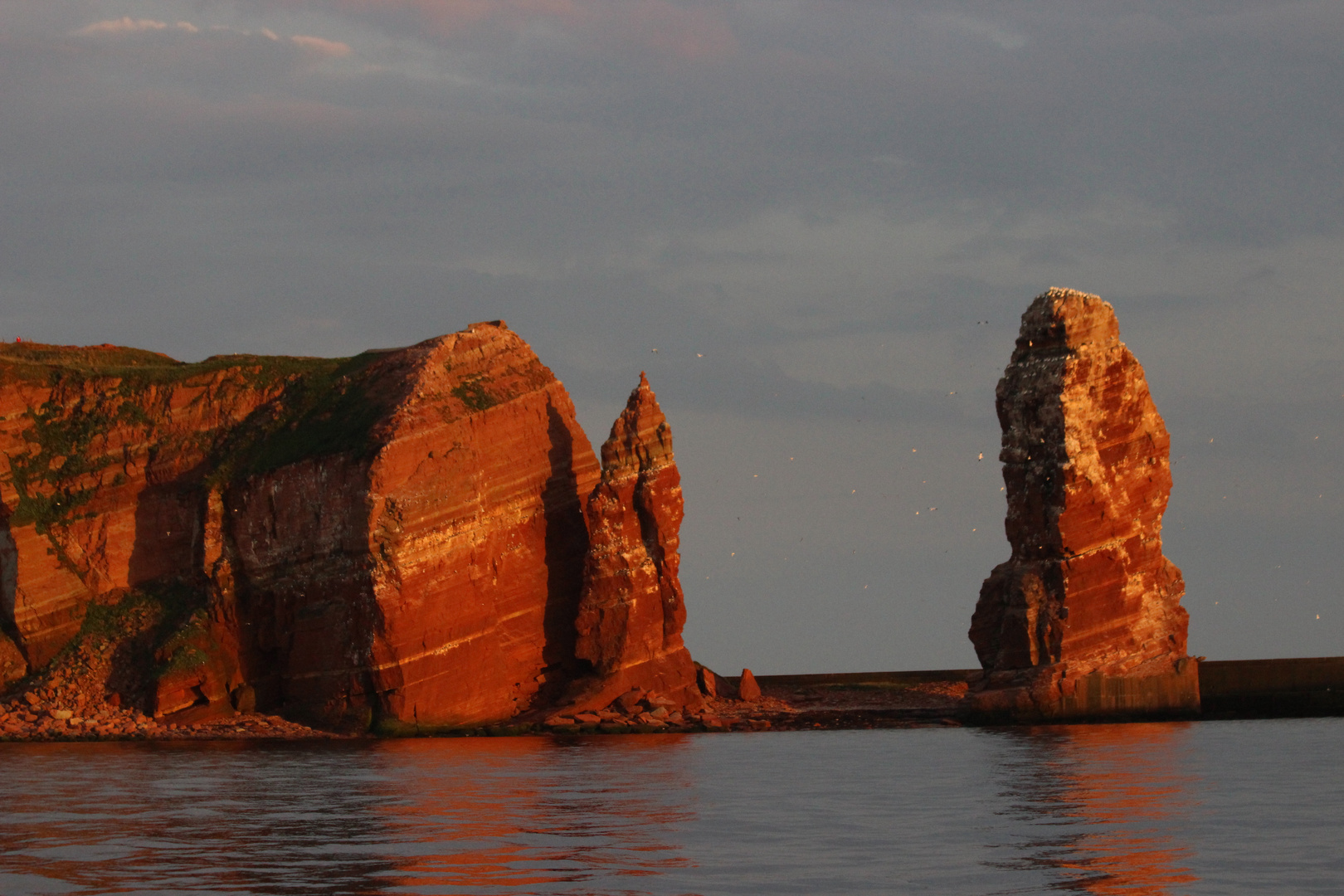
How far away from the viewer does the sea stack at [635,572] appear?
207ft

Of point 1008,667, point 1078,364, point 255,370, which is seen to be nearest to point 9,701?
point 255,370

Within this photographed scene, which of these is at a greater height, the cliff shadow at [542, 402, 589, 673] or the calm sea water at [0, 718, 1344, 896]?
the cliff shadow at [542, 402, 589, 673]

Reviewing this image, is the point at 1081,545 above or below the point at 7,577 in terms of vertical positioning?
above

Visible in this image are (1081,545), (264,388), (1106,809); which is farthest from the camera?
(264,388)

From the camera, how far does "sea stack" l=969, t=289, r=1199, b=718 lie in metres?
58.4

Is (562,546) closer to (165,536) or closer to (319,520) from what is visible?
(319,520)

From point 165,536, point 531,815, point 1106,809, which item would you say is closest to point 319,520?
point 165,536

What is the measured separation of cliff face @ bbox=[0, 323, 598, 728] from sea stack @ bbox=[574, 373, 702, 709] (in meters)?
2.82

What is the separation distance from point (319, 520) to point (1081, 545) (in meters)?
29.0

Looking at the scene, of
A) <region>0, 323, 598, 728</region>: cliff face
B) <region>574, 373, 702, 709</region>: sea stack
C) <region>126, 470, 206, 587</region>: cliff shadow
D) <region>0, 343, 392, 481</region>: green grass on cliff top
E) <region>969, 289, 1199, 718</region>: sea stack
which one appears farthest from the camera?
<region>126, 470, 206, 587</region>: cliff shadow

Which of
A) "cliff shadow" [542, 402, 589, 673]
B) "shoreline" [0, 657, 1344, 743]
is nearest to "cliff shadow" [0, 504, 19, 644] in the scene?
"shoreline" [0, 657, 1344, 743]

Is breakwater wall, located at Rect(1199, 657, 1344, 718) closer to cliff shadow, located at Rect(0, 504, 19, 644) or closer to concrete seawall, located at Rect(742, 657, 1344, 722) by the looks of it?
concrete seawall, located at Rect(742, 657, 1344, 722)

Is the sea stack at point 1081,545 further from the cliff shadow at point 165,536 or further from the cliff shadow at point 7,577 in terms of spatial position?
A: the cliff shadow at point 7,577

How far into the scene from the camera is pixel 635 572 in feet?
209
